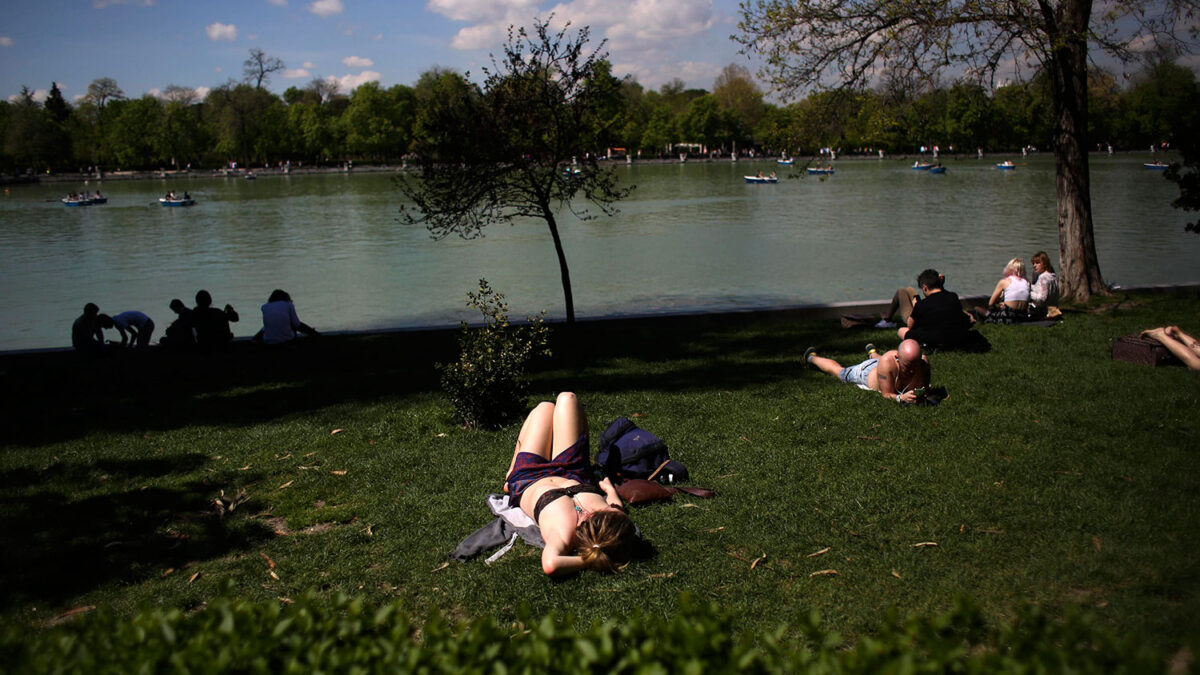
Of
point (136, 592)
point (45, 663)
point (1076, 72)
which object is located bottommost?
point (136, 592)

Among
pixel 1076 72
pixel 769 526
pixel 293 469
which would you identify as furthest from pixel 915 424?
pixel 1076 72

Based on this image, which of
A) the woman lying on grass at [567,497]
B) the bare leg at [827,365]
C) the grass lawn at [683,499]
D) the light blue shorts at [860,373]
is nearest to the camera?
the grass lawn at [683,499]

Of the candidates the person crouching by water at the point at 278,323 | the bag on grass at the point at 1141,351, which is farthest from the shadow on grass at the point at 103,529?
the bag on grass at the point at 1141,351

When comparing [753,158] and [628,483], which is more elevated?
[753,158]

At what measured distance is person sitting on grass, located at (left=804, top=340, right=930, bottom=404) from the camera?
302 inches

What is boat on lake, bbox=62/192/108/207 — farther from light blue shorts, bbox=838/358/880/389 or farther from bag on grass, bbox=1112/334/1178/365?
bag on grass, bbox=1112/334/1178/365

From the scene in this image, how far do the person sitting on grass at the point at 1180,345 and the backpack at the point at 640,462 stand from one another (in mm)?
5762

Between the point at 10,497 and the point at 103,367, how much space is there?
4.65 metres

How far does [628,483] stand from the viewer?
603cm

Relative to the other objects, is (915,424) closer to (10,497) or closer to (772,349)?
(772,349)

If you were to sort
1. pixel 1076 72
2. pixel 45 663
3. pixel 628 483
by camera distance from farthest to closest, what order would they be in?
1. pixel 1076 72
2. pixel 628 483
3. pixel 45 663

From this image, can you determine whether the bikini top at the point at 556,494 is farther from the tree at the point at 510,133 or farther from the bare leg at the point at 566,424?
the tree at the point at 510,133

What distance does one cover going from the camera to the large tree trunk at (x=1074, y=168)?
1285 centimetres

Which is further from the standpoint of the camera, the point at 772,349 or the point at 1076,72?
the point at 1076,72
